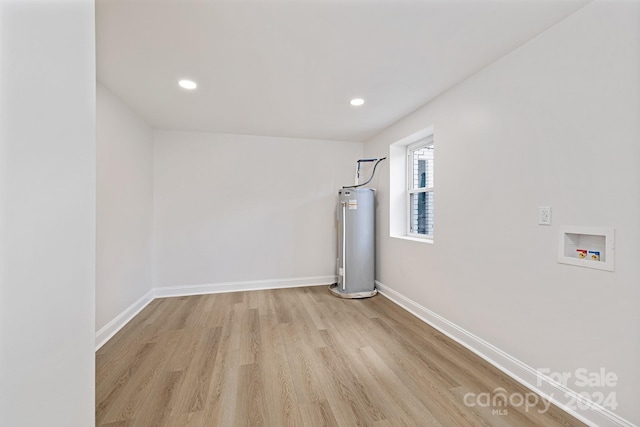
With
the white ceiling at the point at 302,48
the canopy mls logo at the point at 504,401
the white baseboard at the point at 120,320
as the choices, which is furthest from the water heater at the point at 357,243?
the white baseboard at the point at 120,320

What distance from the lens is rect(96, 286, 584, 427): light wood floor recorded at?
4.98 feet

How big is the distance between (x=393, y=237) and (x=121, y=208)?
3.09 meters

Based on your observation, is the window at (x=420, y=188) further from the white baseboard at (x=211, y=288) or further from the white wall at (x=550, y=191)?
the white baseboard at (x=211, y=288)

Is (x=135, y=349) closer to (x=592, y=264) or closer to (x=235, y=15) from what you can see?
(x=235, y=15)

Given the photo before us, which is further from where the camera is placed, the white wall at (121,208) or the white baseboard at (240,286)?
the white baseboard at (240,286)

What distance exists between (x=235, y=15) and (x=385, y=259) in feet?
10.1

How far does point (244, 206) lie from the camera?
12.8 feet

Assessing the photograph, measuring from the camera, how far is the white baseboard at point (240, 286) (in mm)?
3638

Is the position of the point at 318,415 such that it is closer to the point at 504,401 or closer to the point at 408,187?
the point at 504,401

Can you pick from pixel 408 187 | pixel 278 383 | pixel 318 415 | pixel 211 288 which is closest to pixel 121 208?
pixel 211 288

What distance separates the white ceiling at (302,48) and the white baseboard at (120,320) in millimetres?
2178

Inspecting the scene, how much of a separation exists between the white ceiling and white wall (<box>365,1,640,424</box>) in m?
0.23

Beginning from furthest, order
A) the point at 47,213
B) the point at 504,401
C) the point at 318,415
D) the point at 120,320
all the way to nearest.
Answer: the point at 120,320
the point at 504,401
the point at 318,415
the point at 47,213

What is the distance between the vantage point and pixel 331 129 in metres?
3.64
